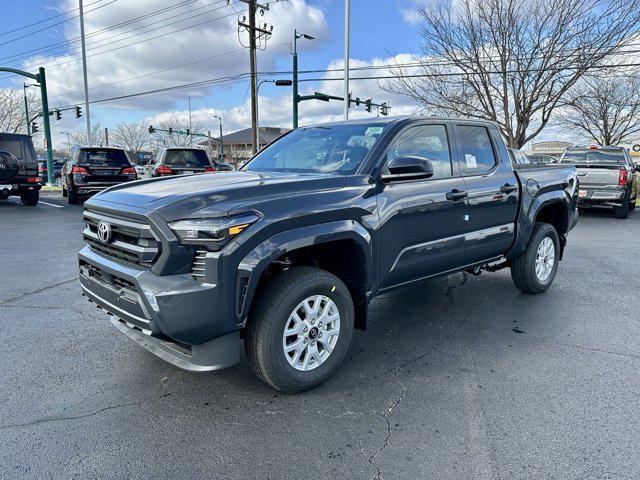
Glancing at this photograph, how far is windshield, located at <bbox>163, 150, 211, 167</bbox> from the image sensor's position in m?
14.1

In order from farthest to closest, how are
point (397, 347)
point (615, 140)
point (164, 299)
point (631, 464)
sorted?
point (615, 140) < point (397, 347) < point (164, 299) < point (631, 464)

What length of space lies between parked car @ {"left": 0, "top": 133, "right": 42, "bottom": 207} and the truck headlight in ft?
45.0

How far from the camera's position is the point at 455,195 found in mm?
4188

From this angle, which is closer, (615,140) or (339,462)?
(339,462)

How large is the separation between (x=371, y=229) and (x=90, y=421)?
2202 mm

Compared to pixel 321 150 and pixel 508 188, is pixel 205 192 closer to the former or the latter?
pixel 321 150

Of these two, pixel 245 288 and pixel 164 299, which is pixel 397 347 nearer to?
pixel 245 288

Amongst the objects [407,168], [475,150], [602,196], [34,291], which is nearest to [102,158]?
[34,291]

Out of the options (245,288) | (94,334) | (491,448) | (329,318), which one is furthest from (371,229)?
(94,334)

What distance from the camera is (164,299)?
270 cm

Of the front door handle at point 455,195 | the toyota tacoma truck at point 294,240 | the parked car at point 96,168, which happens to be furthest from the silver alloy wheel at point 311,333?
the parked car at point 96,168

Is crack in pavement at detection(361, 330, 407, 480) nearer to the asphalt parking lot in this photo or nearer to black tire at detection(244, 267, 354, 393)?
the asphalt parking lot

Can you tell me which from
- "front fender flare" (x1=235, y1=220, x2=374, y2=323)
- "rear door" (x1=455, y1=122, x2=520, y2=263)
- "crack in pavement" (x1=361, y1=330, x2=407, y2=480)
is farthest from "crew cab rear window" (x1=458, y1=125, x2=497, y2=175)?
"crack in pavement" (x1=361, y1=330, x2=407, y2=480)

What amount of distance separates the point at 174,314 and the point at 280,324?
26.2 inches
